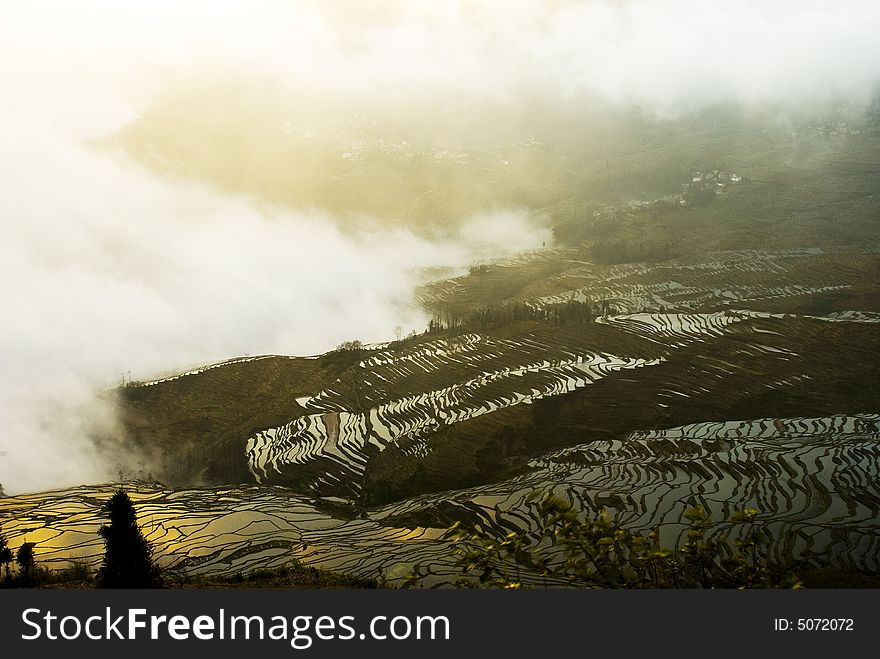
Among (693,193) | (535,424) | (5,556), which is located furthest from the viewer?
(693,193)

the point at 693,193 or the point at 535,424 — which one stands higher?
the point at 693,193

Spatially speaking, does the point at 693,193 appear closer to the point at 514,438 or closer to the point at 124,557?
the point at 514,438

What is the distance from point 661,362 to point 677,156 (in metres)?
106

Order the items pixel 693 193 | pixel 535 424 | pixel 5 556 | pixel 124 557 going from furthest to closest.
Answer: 1. pixel 693 193
2. pixel 535 424
3. pixel 5 556
4. pixel 124 557

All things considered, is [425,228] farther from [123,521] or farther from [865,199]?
[123,521]

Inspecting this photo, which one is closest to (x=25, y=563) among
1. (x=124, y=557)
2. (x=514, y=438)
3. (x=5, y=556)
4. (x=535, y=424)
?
(x=5, y=556)

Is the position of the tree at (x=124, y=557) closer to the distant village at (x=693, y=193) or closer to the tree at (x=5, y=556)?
the tree at (x=5, y=556)

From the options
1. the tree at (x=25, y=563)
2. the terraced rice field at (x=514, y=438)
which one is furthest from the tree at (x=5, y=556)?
the terraced rice field at (x=514, y=438)

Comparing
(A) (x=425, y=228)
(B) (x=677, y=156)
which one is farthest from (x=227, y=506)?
(B) (x=677, y=156)

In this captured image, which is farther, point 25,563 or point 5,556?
point 5,556

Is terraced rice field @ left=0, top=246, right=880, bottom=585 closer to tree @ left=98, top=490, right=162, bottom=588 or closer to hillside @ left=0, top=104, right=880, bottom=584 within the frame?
hillside @ left=0, top=104, right=880, bottom=584

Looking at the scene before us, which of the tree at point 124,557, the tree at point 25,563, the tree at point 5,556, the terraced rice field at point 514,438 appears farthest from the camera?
the terraced rice field at point 514,438

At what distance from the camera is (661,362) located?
2163 inches

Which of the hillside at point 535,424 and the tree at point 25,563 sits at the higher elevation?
the hillside at point 535,424
